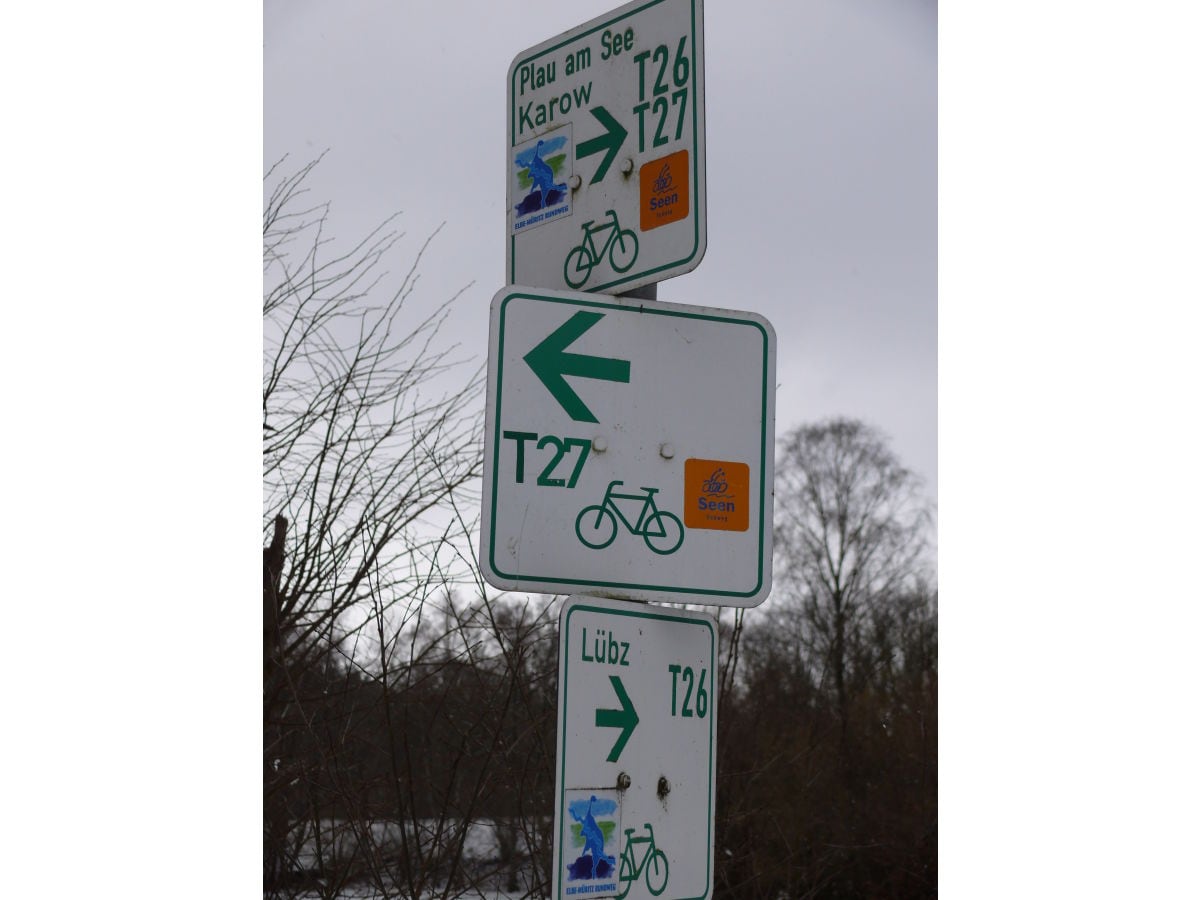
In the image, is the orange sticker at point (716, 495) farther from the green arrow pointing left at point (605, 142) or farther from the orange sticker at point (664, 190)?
the green arrow pointing left at point (605, 142)

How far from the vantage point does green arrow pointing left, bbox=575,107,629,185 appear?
2314 mm

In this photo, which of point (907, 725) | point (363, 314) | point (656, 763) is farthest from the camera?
point (907, 725)

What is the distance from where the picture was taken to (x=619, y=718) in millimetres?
2000

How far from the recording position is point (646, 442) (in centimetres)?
212

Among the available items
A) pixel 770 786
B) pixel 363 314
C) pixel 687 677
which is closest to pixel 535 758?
pixel 363 314

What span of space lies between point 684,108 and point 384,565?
265 centimetres

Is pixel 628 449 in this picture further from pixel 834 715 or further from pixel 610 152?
pixel 834 715

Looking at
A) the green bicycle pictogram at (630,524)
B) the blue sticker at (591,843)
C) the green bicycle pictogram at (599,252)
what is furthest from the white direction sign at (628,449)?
the blue sticker at (591,843)

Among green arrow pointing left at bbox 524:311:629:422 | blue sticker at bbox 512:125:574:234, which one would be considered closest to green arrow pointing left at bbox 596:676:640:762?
green arrow pointing left at bbox 524:311:629:422

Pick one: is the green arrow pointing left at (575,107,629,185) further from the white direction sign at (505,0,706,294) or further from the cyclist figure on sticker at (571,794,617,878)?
the cyclist figure on sticker at (571,794,617,878)

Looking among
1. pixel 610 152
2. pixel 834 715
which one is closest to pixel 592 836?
Answer: pixel 610 152

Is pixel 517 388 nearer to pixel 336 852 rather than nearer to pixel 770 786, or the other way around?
pixel 336 852

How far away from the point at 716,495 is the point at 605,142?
0.68m

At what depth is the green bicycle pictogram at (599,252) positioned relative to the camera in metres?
2.26
